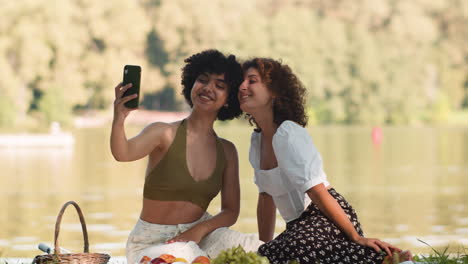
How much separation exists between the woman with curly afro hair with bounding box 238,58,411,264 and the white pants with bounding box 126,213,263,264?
200mm

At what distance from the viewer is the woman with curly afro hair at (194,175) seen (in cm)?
416

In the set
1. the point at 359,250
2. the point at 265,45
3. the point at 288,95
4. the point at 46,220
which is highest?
the point at 265,45

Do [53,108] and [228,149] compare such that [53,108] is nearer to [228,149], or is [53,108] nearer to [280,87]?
[228,149]

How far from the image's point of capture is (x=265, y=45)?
46781 millimetres

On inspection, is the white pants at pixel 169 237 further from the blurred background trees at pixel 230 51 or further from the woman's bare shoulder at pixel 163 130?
the blurred background trees at pixel 230 51

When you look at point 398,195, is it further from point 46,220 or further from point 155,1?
point 155,1

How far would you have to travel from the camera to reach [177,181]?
415 cm

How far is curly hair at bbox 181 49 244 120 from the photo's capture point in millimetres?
4184

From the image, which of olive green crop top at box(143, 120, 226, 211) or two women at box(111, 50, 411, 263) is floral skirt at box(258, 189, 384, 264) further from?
olive green crop top at box(143, 120, 226, 211)

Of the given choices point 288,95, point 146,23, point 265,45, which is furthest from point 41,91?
point 288,95

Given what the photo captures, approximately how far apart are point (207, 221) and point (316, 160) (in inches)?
22.9

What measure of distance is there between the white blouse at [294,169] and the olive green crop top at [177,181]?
1.03 ft

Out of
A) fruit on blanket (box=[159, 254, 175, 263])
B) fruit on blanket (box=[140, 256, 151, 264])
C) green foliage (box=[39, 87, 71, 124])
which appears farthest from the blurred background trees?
fruit on blanket (box=[159, 254, 175, 263])

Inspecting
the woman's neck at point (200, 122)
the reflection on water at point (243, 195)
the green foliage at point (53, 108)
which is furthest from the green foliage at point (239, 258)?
the green foliage at point (53, 108)
